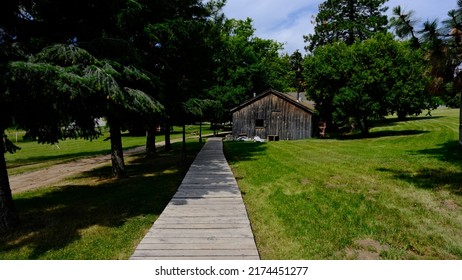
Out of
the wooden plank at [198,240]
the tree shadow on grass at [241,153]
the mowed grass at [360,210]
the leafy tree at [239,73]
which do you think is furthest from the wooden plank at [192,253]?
the leafy tree at [239,73]

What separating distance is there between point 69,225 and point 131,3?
818cm

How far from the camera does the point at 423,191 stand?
8508 mm

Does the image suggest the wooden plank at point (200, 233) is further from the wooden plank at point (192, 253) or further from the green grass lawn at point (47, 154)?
the green grass lawn at point (47, 154)

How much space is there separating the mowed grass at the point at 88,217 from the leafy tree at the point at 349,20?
47.3m

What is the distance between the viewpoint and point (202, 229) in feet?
20.0

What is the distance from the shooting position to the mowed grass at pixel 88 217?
567 cm

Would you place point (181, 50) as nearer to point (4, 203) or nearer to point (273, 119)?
point (4, 203)

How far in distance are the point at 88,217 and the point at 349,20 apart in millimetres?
53760

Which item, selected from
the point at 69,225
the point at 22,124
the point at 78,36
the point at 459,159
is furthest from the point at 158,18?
the point at 459,159

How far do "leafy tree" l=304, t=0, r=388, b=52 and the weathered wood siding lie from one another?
22836 millimetres

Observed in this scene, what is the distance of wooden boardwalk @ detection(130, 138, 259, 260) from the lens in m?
5.00

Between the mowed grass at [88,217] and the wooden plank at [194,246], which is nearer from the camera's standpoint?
the wooden plank at [194,246]

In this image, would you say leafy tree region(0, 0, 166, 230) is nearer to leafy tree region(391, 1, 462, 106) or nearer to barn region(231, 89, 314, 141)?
leafy tree region(391, 1, 462, 106)

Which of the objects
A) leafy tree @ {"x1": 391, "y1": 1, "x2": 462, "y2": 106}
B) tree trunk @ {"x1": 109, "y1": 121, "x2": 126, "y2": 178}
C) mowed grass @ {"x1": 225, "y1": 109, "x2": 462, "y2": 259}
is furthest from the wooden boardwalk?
leafy tree @ {"x1": 391, "y1": 1, "x2": 462, "y2": 106}
